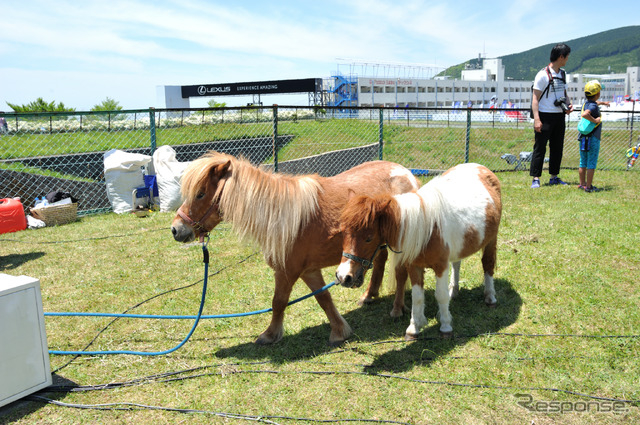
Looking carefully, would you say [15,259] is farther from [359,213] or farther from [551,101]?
[551,101]

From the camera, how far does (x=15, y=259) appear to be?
5660 mm

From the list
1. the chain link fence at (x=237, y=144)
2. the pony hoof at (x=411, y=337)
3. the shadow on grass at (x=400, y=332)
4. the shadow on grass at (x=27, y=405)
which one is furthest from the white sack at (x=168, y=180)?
the pony hoof at (x=411, y=337)

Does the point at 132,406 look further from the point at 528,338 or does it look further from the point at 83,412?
the point at 528,338

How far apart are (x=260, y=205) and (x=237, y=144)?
10.7 m

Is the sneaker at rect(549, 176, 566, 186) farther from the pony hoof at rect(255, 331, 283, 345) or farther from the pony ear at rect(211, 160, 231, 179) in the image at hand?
the pony ear at rect(211, 160, 231, 179)

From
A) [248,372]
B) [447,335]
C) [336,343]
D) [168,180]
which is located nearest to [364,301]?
[336,343]

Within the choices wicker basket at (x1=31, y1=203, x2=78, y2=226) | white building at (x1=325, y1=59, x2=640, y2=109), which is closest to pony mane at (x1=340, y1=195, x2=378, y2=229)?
wicker basket at (x1=31, y1=203, x2=78, y2=226)

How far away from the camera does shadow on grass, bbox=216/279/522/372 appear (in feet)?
10.7

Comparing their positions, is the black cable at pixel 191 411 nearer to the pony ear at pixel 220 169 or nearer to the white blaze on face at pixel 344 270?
the white blaze on face at pixel 344 270

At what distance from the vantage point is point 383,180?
394 centimetres

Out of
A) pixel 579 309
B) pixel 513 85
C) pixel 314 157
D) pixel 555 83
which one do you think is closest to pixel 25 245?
pixel 579 309

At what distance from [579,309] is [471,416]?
194 cm

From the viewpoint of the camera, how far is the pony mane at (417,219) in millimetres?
3020

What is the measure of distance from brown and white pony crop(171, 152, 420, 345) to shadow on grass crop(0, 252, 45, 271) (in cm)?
361
